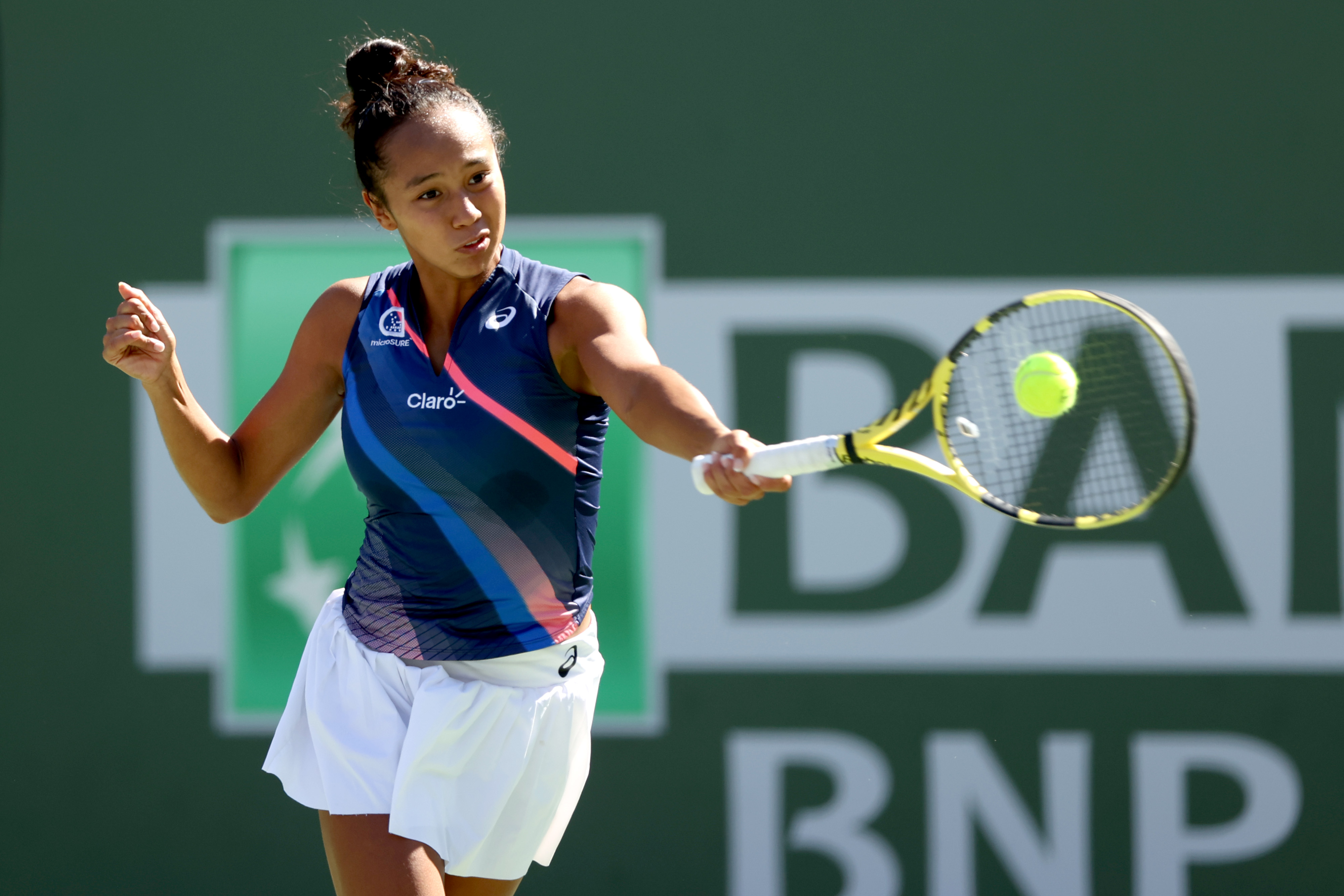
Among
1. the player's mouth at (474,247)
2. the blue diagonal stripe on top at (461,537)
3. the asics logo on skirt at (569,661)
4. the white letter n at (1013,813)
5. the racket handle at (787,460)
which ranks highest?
the player's mouth at (474,247)

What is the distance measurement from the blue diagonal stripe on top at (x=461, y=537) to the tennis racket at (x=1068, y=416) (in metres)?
0.55

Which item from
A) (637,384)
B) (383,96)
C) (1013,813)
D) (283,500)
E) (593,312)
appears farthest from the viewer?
(283,500)

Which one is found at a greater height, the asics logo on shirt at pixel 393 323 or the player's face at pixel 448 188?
the player's face at pixel 448 188

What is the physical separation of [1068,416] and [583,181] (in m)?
1.41

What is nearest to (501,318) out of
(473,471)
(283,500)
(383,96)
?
(473,471)

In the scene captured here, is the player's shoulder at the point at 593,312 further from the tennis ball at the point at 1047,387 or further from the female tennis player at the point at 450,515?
the tennis ball at the point at 1047,387

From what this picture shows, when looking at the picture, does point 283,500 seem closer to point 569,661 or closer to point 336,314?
point 336,314

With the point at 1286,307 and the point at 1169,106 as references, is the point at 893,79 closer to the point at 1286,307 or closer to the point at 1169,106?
the point at 1169,106

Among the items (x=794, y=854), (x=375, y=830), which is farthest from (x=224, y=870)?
(x=375, y=830)

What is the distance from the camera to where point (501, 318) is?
6.06 feet

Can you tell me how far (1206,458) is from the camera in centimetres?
343

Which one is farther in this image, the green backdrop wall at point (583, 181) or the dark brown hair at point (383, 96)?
the green backdrop wall at point (583, 181)

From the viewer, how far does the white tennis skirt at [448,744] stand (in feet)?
5.94

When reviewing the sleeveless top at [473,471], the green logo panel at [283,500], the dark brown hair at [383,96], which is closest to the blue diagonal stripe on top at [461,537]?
the sleeveless top at [473,471]
